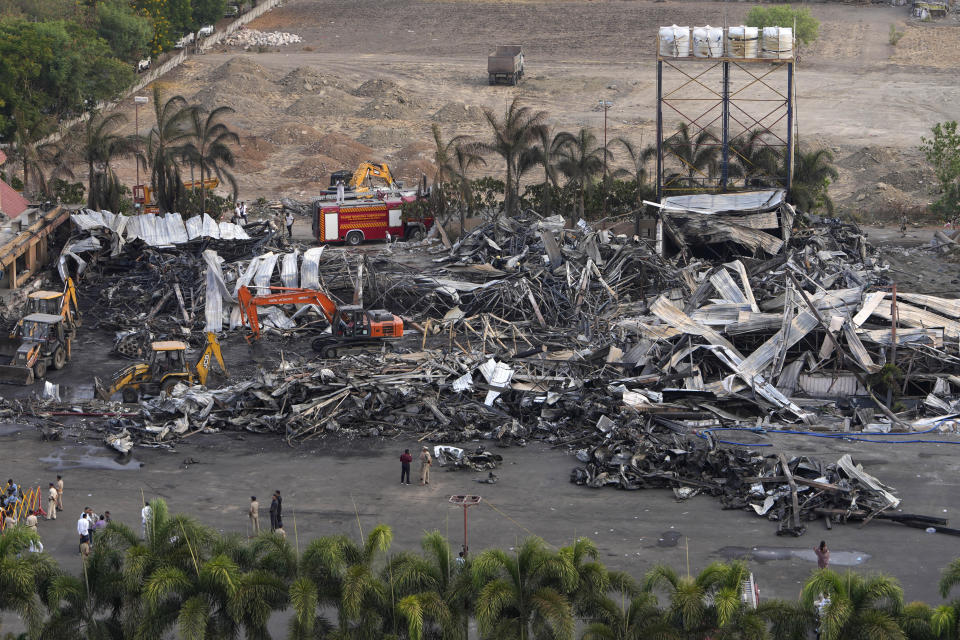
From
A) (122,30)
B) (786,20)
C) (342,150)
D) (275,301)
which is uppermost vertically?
(786,20)

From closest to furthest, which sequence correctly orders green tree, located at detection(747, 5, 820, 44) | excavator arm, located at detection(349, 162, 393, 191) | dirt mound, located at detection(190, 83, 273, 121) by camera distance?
excavator arm, located at detection(349, 162, 393, 191) < dirt mound, located at detection(190, 83, 273, 121) < green tree, located at detection(747, 5, 820, 44)

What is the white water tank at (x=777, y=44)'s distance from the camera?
51781mm

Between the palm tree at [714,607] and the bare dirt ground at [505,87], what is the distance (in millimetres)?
44196

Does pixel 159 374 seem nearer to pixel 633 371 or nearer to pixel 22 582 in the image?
pixel 633 371

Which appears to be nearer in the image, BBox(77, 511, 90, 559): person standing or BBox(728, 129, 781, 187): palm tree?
BBox(77, 511, 90, 559): person standing

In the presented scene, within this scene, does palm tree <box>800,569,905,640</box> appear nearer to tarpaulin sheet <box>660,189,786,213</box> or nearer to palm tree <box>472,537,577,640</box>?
palm tree <box>472,537,577,640</box>

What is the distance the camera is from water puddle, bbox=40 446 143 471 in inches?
1271

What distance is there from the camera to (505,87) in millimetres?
92250

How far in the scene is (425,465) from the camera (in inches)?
1214

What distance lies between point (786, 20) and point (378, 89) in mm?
30199

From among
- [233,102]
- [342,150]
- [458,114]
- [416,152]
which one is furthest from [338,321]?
[233,102]

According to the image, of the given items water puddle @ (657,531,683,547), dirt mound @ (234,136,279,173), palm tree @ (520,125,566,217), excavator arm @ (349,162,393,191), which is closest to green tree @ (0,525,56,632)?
water puddle @ (657,531,683,547)

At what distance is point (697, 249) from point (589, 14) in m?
66.8

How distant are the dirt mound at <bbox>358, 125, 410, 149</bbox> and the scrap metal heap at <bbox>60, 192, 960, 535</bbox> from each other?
1257 inches
